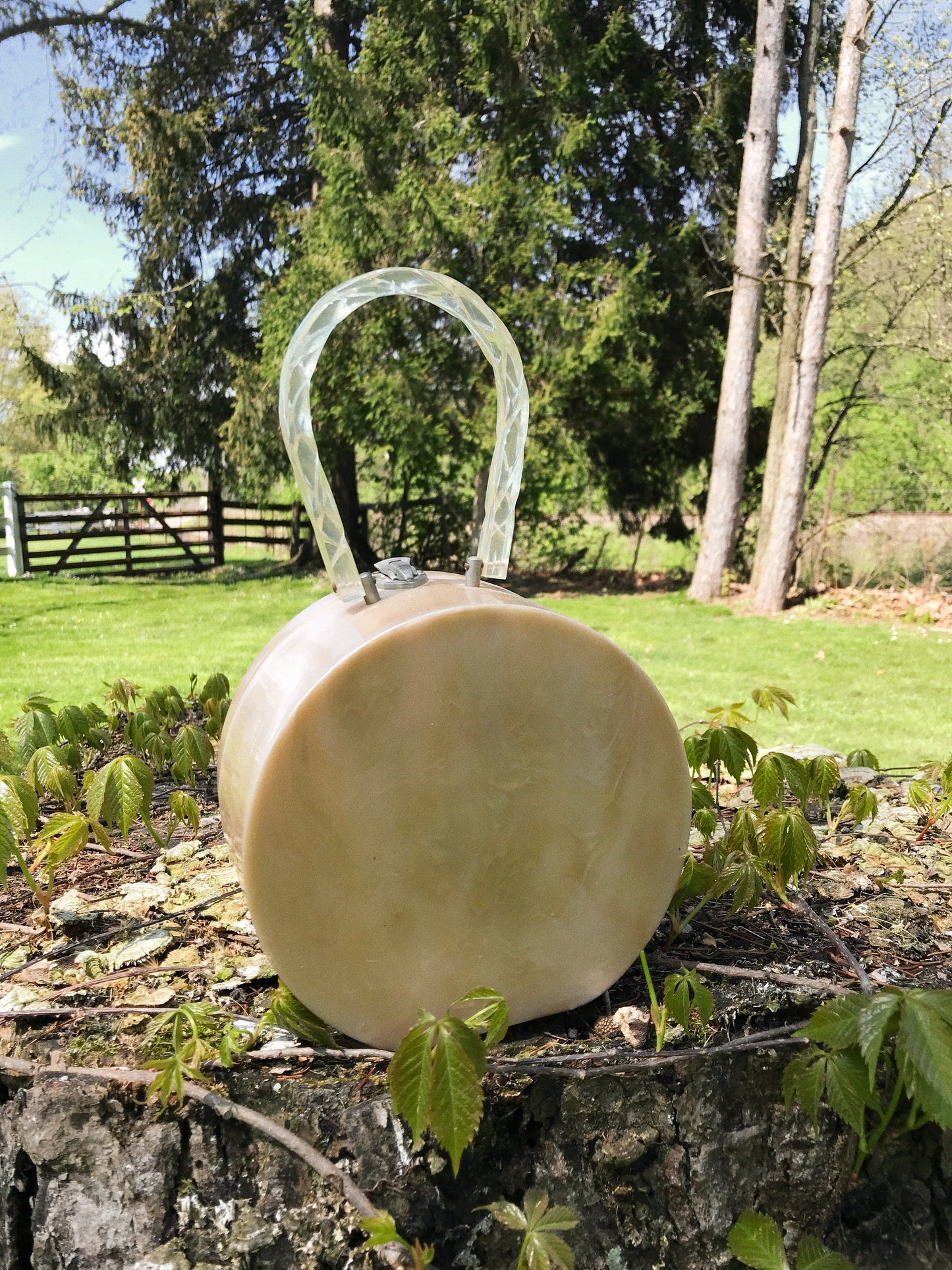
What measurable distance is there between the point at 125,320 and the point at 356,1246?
10889mm

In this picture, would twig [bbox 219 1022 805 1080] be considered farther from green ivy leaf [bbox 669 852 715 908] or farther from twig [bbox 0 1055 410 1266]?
green ivy leaf [bbox 669 852 715 908]

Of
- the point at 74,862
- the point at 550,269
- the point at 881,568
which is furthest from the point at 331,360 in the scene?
the point at 74,862

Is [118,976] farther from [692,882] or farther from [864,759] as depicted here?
[864,759]

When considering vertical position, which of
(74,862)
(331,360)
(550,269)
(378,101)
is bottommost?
(74,862)

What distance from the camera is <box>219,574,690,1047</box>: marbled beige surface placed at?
116 centimetres

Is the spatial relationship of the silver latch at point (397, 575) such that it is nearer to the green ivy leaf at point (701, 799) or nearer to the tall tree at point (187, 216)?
the green ivy leaf at point (701, 799)

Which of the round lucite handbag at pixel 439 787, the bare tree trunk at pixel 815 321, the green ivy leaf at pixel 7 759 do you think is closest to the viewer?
the round lucite handbag at pixel 439 787

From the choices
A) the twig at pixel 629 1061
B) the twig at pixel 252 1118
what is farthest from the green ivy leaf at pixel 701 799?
the twig at pixel 252 1118

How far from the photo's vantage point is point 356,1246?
1106 mm

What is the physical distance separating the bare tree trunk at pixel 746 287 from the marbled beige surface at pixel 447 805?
8.03m

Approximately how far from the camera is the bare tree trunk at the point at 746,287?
8312 mm

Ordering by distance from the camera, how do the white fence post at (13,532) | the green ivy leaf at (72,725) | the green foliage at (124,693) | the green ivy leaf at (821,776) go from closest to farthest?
1. the green ivy leaf at (821,776)
2. the green ivy leaf at (72,725)
3. the green foliage at (124,693)
4. the white fence post at (13,532)

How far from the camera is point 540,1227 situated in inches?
40.0

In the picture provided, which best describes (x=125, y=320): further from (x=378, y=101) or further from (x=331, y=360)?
(x=378, y=101)
